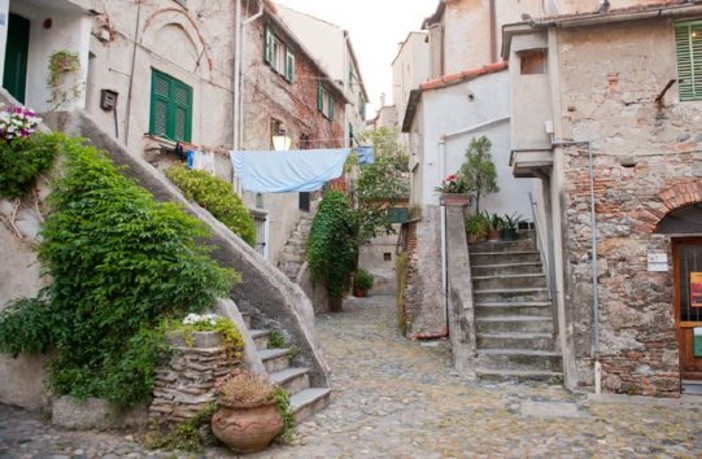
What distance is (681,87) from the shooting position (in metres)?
7.30

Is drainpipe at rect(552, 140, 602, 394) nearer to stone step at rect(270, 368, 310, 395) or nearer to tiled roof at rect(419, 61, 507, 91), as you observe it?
stone step at rect(270, 368, 310, 395)

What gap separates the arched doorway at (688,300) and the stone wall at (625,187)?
600mm

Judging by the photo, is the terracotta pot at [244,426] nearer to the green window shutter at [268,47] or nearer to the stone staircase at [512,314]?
the stone staircase at [512,314]

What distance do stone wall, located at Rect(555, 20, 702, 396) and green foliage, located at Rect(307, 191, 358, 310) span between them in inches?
321

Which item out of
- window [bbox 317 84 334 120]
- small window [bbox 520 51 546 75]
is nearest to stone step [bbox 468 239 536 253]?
small window [bbox 520 51 546 75]

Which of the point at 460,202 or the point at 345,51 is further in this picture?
the point at 345,51

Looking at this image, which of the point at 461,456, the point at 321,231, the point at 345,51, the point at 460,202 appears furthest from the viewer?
the point at 345,51

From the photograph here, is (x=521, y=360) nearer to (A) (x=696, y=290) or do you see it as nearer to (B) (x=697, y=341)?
(B) (x=697, y=341)

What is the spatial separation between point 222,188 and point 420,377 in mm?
4484

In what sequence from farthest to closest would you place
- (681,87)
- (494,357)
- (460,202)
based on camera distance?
1. (460,202)
2. (494,357)
3. (681,87)

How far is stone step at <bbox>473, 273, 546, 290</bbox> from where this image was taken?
30.6 feet

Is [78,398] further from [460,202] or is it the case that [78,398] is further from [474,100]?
[474,100]

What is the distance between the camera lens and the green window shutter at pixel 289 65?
15.6m

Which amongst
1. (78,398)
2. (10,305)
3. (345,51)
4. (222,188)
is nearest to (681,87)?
(222,188)
